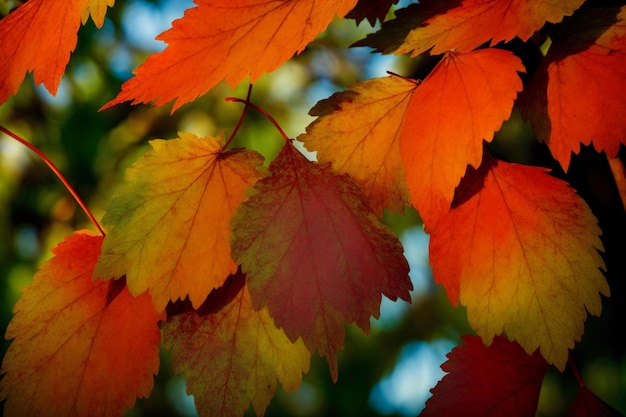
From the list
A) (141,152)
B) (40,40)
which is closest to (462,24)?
(40,40)

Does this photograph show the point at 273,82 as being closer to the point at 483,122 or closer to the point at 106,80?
the point at 106,80

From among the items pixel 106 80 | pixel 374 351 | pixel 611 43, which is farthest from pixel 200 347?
pixel 106 80

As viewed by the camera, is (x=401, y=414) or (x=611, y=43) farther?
(x=401, y=414)

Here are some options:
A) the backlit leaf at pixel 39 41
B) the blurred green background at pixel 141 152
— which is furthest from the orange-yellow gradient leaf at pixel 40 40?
the blurred green background at pixel 141 152

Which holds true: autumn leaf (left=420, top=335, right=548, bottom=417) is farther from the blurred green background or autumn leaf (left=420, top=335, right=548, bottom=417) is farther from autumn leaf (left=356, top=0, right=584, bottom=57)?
the blurred green background

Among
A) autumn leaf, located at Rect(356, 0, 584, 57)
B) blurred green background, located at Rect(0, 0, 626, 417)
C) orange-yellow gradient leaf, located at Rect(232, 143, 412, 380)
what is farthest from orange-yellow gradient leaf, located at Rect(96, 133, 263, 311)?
blurred green background, located at Rect(0, 0, 626, 417)

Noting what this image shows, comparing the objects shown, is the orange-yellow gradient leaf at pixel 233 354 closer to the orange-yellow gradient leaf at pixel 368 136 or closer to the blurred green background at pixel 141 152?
the orange-yellow gradient leaf at pixel 368 136
